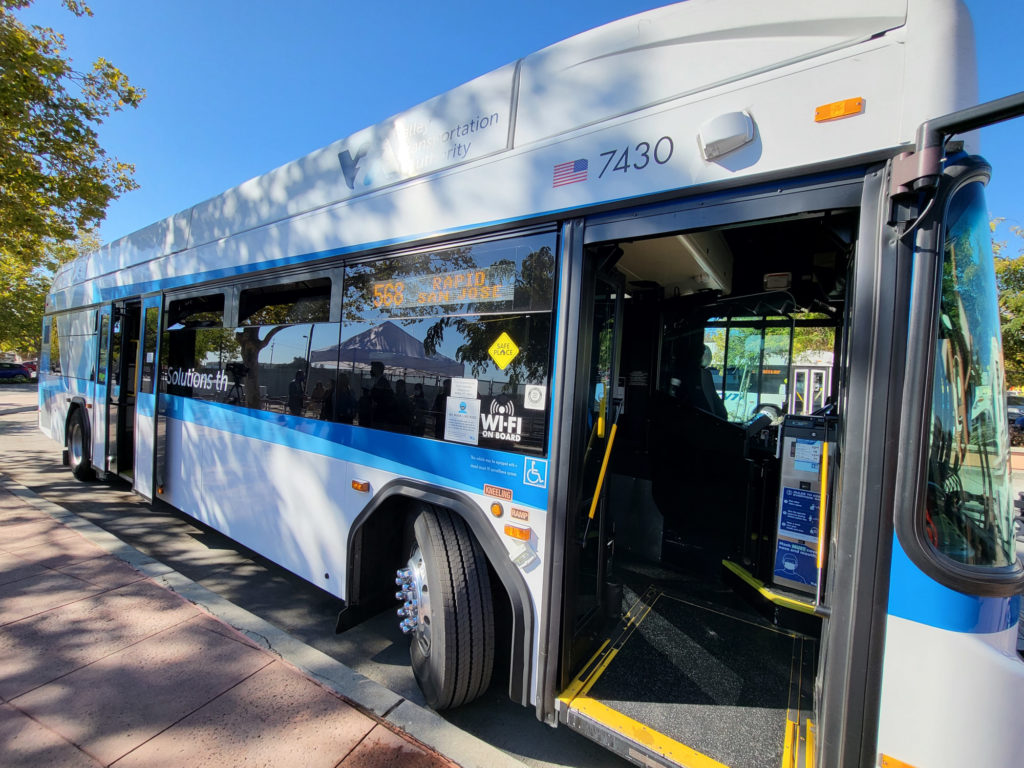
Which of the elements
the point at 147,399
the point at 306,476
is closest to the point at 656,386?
the point at 306,476

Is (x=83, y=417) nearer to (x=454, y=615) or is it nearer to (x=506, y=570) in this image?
(x=454, y=615)

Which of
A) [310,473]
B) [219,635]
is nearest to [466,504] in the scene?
[310,473]

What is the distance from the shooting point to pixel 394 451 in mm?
2760

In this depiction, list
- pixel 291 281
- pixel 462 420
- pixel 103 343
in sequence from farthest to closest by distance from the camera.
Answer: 1. pixel 103 343
2. pixel 291 281
3. pixel 462 420

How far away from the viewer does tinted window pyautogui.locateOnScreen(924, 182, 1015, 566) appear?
58.1 inches

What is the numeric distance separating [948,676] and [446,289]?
7.87ft

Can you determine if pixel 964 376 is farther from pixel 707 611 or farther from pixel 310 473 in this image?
pixel 310 473

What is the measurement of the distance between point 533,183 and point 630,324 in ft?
7.91

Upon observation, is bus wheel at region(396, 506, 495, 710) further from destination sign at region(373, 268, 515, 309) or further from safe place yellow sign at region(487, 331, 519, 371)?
destination sign at region(373, 268, 515, 309)

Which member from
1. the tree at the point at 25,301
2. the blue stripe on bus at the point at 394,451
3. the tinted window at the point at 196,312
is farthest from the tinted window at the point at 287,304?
the tree at the point at 25,301

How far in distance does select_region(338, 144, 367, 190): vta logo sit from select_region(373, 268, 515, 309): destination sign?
2.58 ft

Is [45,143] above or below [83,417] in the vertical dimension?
above

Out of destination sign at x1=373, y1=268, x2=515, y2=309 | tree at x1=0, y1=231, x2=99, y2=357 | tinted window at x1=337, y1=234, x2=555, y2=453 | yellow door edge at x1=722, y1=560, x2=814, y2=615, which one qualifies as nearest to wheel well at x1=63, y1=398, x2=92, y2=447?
tinted window at x1=337, y1=234, x2=555, y2=453

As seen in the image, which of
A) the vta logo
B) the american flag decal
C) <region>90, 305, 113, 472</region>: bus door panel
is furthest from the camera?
<region>90, 305, 113, 472</region>: bus door panel
